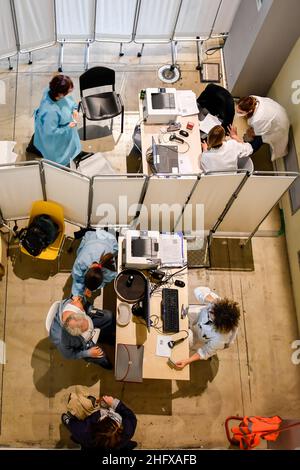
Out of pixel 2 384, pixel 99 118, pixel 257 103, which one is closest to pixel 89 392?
pixel 2 384

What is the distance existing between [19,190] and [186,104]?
2160 millimetres

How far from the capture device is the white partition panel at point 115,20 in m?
6.02

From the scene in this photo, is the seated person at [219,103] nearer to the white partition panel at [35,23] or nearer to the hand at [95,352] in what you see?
the white partition panel at [35,23]

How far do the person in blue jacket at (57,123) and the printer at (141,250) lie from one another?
1445 millimetres

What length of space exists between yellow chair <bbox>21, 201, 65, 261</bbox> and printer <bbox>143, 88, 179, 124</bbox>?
4.75 ft

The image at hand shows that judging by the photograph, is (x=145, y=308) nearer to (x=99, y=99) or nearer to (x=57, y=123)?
(x=57, y=123)

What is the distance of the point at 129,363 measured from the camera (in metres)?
4.48

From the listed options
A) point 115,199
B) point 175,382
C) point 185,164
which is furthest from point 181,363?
point 185,164

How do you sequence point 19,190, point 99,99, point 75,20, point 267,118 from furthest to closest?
point 75,20, point 99,99, point 267,118, point 19,190

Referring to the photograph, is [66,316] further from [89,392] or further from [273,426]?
[273,426]

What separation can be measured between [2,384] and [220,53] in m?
5.22

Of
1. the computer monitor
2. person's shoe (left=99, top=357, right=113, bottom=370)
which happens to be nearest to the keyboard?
the computer monitor

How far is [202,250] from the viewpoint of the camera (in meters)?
5.76

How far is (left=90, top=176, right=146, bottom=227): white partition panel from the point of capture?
4707 mm
